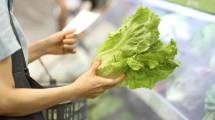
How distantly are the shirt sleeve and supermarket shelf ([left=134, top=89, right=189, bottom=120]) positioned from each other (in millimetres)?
923

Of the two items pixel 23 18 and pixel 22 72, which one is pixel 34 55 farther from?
pixel 23 18

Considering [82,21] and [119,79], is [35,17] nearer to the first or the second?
[82,21]

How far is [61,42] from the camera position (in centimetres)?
192

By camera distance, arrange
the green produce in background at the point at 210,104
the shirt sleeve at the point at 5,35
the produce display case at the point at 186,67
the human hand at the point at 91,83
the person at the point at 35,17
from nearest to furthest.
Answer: the shirt sleeve at the point at 5,35 → the human hand at the point at 91,83 → the green produce in background at the point at 210,104 → the produce display case at the point at 186,67 → the person at the point at 35,17

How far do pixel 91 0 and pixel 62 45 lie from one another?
140 inches

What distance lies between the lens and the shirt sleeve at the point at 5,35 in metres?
1.17

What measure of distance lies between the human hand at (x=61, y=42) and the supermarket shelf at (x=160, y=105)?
0.53 m

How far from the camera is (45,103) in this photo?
130cm

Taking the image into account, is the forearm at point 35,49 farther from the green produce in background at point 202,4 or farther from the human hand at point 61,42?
the green produce in background at point 202,4

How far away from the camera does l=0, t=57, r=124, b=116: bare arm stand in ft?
4.01

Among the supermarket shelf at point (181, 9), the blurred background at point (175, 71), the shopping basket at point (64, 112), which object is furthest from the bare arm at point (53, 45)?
the supermarket shelf at point (181, 9)

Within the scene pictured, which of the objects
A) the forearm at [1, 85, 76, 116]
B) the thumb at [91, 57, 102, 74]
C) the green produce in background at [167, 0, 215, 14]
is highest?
the green produce in background at [167, 0, 215, 14]

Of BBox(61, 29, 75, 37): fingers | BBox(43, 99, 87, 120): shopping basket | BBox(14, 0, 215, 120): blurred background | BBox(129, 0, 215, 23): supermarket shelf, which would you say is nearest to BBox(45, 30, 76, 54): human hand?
BBox(61, 29, 75, 37): fingers

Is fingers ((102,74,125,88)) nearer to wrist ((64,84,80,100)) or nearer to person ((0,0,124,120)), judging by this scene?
person ((0,0,124,120))
